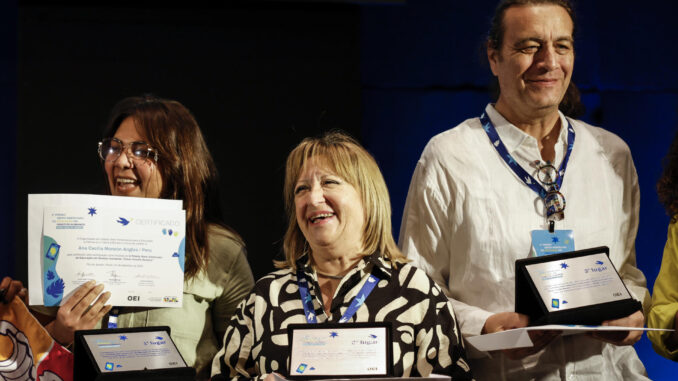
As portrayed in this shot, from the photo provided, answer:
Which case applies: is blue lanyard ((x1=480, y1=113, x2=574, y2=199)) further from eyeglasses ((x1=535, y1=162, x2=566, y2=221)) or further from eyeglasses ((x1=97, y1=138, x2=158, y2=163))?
eyeglasses ((x1=97, y1=138, x2=158, y2=163))

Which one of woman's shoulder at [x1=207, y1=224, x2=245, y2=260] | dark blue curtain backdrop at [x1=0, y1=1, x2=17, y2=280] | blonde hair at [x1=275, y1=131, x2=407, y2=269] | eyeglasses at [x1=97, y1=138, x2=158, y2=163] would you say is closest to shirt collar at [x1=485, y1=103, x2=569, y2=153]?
blonde hair at [x1=275, y1=131, x2=407, y2=269]

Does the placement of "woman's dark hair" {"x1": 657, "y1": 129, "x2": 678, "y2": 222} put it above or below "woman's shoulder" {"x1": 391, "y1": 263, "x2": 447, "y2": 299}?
above

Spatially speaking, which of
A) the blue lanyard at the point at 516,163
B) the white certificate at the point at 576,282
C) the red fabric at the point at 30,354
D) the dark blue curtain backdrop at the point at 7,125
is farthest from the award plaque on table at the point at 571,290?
the dark blue curtain backdrop at the point at 7,125

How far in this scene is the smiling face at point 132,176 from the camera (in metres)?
3.08

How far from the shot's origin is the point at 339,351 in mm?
2348

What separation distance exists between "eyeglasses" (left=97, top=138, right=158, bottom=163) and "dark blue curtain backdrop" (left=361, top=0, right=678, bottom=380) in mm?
1573

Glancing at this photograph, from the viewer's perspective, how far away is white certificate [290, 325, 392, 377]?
2316 millimetres

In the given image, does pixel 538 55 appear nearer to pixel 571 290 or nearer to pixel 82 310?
pixel 571 290

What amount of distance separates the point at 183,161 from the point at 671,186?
5.98ft

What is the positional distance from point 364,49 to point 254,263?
129cm

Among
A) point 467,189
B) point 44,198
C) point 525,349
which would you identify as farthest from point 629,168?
point 44,198

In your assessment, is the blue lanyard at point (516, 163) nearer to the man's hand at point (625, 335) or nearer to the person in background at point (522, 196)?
the person in background at point (522, 196)

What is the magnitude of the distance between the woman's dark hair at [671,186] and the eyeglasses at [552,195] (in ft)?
1.38

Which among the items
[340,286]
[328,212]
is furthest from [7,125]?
[340,286]
